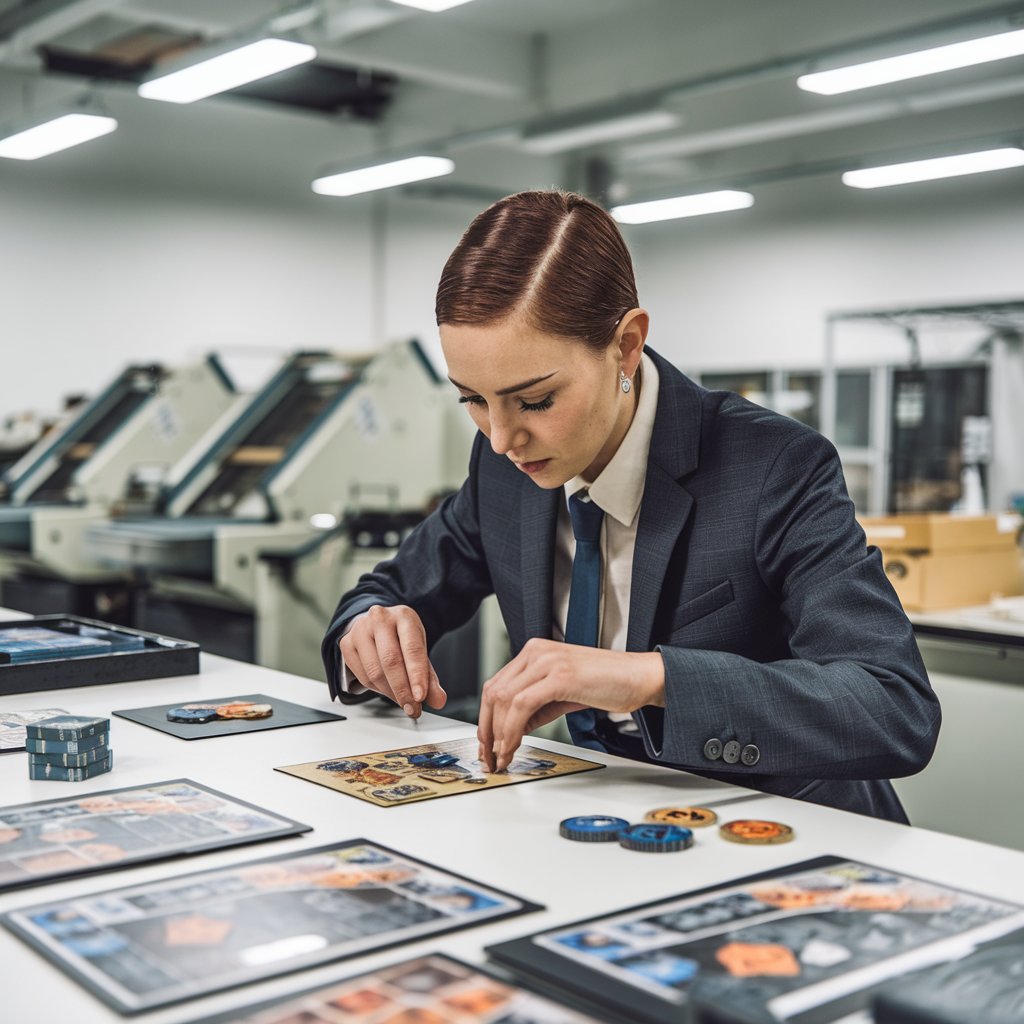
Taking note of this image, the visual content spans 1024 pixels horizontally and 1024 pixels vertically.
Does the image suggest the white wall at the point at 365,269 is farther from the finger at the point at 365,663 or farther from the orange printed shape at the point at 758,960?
the orange printed shape at the point at 758,960

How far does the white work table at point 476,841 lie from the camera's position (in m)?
0.83

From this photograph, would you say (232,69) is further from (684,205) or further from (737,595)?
(737,595)

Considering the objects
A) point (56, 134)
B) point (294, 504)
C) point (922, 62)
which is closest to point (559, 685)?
point (294, 504)

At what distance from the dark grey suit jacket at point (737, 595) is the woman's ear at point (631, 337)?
10 cm

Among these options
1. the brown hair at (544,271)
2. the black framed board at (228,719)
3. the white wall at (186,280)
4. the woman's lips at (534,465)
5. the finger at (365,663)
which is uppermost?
the white wall at (186,280)

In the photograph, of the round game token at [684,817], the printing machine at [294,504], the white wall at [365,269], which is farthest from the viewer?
the white wall at [365,269]

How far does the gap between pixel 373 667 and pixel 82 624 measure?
0.88 metres

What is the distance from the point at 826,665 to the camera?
134 centimetres

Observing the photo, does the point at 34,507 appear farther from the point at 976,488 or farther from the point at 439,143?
the point at 976,488

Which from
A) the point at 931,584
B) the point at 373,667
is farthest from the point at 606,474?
the point at 931,584

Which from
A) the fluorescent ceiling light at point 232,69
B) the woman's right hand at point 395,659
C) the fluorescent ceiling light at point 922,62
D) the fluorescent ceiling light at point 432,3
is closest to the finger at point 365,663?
the woman's right hand at point 395,659

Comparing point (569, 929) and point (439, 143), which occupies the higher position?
point (439, 143)

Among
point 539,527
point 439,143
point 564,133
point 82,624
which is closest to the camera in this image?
point 539,527

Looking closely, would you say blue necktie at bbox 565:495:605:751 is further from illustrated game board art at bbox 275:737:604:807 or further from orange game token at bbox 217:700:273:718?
orange game token at bbox 217:700:273:718
